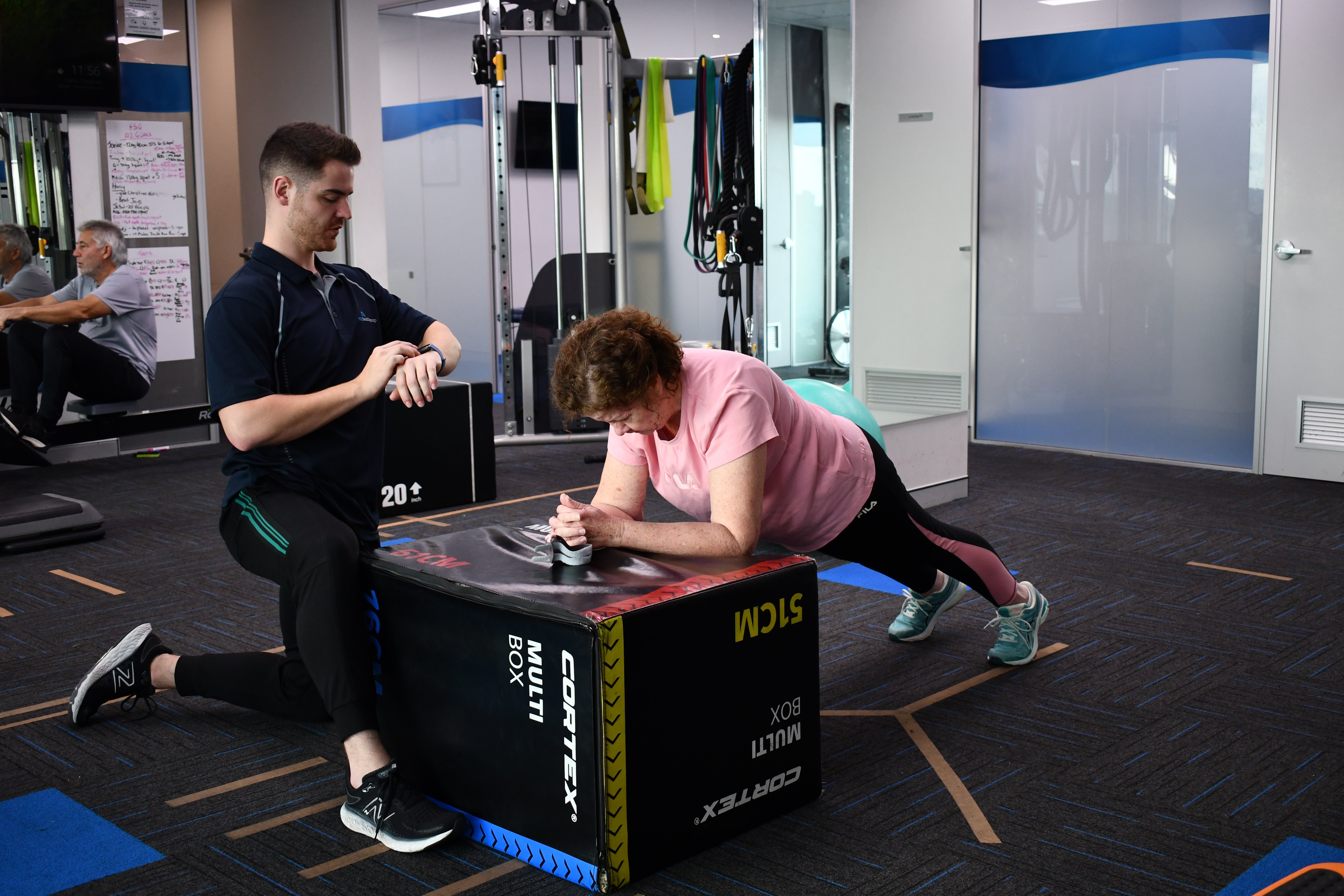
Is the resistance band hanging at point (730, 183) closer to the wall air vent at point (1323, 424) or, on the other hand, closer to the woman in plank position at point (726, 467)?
the wall air vent at point (1323, 424)

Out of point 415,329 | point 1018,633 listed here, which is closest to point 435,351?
point 415,329

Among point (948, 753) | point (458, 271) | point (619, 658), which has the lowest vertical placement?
point (948, 753)

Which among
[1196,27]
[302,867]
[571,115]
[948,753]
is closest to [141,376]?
[571,115]

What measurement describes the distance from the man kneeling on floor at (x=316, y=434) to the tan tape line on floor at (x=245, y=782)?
0.43 feet

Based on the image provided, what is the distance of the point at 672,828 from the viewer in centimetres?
188

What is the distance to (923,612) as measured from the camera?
3004mm

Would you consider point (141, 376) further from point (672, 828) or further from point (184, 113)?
point (672, 828)

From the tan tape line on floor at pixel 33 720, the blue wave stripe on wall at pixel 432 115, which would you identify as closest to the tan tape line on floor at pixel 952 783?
the tan tape line on floor at pixel 33 720

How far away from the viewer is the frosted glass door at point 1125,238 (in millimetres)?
5078

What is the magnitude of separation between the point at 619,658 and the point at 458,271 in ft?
19.7

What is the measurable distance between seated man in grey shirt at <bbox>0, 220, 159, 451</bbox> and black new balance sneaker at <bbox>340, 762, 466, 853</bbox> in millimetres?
3497

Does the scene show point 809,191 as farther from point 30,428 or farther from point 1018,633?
point 1018,633

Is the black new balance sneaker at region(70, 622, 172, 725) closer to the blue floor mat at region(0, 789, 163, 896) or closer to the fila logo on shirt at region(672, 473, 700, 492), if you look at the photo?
the blue floor mat at region(0, 789, 163, 896)

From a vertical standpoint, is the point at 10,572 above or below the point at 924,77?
below
